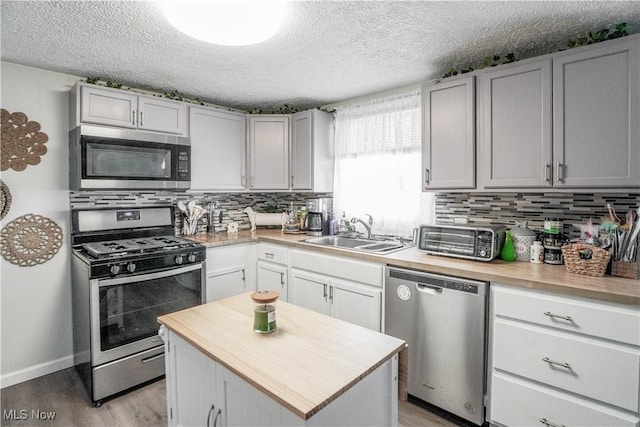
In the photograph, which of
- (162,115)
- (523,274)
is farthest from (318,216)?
(523,274)

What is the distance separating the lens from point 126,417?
6.81 feet

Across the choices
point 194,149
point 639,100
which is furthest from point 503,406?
point 194,149

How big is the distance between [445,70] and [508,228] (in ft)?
4.04

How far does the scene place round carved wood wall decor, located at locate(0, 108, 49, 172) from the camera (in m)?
2.34

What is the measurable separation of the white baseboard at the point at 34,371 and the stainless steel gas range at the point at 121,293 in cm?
9

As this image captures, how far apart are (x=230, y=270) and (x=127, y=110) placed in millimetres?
1544

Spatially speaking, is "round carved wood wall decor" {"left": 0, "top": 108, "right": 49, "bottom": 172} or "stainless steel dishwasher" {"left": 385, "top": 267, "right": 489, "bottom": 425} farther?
"round carved wood wall decor" {"left": 0, "top": 108, "right": 49, "bottom": 172}

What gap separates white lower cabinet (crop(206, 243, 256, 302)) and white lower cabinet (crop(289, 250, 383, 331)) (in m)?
0.50

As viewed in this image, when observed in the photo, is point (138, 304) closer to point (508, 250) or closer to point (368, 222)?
point (368, 222)

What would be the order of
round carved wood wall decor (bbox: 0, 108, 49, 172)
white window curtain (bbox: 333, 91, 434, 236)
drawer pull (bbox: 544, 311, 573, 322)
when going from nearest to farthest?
drawer pull (bbox: 544, 311, 573, 322) → round carved wood wall decor (bbox: 0, 108, 49, 172) → white window curtain (bbox: 333, 91, 434, 236)

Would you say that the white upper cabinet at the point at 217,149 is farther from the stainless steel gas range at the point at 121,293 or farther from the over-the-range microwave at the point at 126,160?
the stainless steel gas range at the point at 121,293

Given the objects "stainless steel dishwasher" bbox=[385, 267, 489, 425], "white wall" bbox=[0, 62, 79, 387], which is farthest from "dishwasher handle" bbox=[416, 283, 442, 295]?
"white wall" bbox=[0, 62, 79, 387]

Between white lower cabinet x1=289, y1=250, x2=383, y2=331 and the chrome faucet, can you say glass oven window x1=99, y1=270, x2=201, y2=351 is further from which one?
the chrome faucet

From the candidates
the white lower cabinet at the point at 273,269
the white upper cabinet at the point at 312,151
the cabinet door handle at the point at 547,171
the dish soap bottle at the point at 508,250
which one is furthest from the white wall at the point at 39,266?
the cabinet door handle at the point at 547,171
